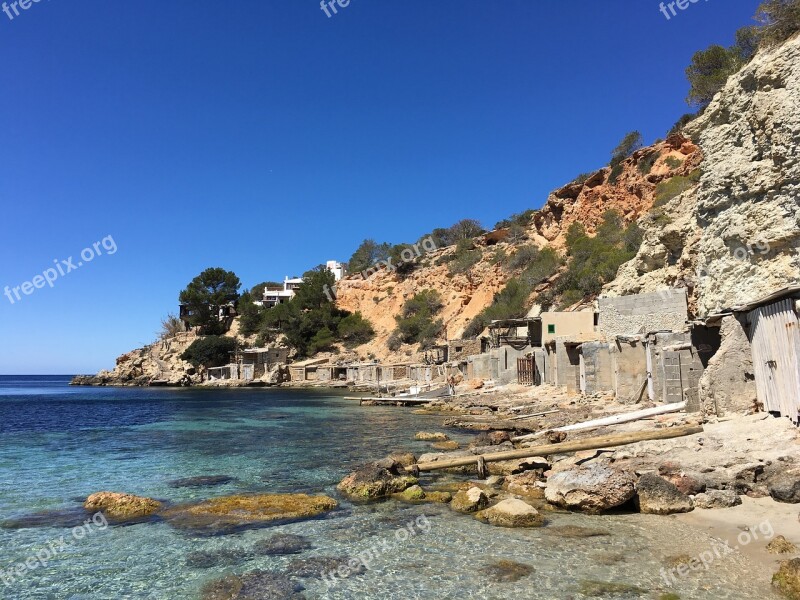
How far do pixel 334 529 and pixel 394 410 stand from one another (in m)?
21.9

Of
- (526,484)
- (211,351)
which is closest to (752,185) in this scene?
(526,484)

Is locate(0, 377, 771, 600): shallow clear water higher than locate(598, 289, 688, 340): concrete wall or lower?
lower

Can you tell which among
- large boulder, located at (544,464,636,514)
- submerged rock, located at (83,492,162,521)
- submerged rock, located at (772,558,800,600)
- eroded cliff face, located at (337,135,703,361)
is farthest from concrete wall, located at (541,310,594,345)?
submerged rock, located at (772,558,800,600)

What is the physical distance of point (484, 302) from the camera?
179ft

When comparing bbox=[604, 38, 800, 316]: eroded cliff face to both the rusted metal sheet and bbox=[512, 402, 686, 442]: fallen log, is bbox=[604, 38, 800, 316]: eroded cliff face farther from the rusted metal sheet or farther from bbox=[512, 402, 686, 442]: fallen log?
bbox=[512, 402, 686, 442]: fallen log

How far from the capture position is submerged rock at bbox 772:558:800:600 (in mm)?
5262

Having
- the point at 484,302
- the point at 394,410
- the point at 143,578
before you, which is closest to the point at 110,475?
the point at 143,578

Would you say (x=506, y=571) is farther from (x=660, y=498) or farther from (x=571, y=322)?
(x=571, y=322)

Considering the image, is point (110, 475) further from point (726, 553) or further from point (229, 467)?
point (726, 553)

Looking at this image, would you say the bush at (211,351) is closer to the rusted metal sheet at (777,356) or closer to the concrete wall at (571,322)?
the concrete wall at (571,322)

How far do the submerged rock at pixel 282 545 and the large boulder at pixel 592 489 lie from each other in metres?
4.10

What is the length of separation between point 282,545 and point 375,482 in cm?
291

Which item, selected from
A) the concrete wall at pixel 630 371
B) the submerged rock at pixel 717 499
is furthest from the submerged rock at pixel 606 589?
the concrete wall at pixel 630 371

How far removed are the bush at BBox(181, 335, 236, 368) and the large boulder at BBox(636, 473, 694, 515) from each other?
6548cm
